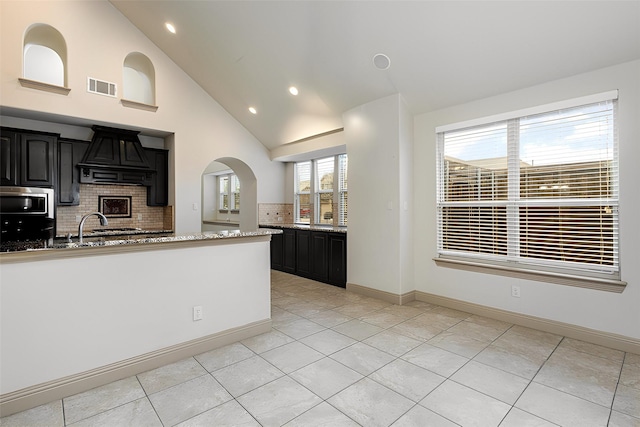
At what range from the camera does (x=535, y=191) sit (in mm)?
3428

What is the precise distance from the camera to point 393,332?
3244mm

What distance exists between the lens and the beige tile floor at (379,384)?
192 cm

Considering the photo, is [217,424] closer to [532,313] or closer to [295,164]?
[532,313]

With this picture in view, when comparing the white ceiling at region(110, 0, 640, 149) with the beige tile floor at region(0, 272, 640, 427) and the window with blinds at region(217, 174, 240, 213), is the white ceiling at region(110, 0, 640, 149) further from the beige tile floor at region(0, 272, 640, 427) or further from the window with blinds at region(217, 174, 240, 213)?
the window with blinds at region(217, 174, 240, 213)

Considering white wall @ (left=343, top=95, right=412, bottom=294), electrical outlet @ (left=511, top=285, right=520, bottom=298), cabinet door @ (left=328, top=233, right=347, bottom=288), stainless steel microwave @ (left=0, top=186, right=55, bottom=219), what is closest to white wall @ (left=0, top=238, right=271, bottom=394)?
white wall @ (left=343, top=95, right=412, bottom=294)

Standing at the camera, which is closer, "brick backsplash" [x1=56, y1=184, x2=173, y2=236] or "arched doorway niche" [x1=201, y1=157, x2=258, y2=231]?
"brick backsplash" [x1=56, y1=184, x2=173, y2=236]

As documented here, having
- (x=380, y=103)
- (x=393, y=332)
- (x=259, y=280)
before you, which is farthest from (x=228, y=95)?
(x=393, y=332)

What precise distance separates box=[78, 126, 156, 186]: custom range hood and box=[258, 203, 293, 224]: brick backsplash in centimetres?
225

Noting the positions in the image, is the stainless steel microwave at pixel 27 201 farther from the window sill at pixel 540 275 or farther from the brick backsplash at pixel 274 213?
the window sill at pixel 540 275

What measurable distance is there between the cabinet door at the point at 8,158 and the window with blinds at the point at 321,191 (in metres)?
4.59

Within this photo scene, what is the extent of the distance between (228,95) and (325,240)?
314cm

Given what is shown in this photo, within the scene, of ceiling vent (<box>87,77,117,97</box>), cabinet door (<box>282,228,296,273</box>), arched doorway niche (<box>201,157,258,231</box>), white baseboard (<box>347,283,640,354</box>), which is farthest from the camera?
arched doorway niche (<box>201,157,258,231</box>)

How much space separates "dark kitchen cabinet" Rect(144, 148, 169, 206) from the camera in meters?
5.60

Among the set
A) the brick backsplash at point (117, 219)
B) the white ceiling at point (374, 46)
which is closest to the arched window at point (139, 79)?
the white ceiling at point (374, 46)
